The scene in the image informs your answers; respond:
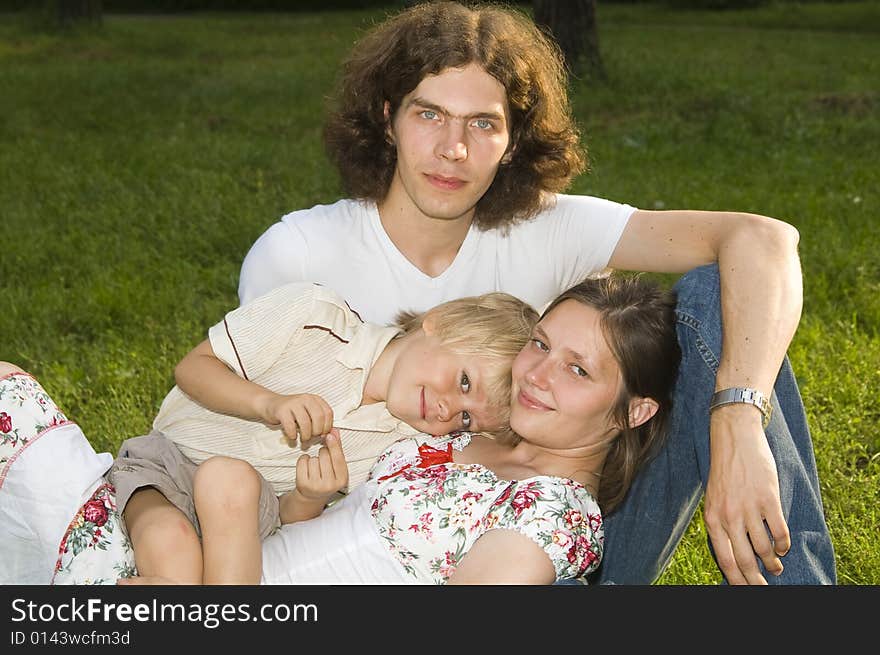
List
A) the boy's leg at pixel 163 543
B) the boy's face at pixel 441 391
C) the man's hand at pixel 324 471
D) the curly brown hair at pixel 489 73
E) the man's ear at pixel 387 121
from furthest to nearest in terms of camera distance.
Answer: the man's ear at pixel 387 121
the curly brown hair at pixel 489 73
the boy's face at pixel 441 391
the man's hand at pixel 324 471
the boy's leg at pixel 163 543

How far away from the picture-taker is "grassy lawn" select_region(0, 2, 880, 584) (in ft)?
15.2

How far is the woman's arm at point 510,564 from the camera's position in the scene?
2416mm

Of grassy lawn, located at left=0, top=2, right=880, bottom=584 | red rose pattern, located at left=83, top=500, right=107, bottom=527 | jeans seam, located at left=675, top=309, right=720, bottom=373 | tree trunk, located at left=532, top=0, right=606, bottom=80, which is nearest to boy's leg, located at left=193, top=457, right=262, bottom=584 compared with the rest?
red rose pattern, located at left=83, top=500, right=107, bottom=527

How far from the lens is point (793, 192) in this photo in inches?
288

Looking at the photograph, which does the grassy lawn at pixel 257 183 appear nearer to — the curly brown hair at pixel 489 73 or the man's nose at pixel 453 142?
the curly brown hair at pixel 489 73

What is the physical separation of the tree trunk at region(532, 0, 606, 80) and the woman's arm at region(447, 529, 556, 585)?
340 inches

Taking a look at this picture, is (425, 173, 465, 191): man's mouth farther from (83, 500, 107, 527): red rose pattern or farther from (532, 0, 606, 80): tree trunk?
(532, 0, 606, 80): tree trunk

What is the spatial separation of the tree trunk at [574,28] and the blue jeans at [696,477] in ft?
26.6

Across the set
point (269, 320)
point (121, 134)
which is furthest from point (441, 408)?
point (121, 134)

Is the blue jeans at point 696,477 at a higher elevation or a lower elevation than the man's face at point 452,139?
lower

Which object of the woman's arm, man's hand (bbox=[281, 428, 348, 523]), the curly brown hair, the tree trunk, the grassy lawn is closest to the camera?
the woman's arm

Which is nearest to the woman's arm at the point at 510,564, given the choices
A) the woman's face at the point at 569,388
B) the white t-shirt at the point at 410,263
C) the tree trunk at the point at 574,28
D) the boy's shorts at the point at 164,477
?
the woman's face at the point at 569,388

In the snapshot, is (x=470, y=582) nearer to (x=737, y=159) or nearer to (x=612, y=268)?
(x=612, y=268)

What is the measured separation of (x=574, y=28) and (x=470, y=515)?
8.71 meters
